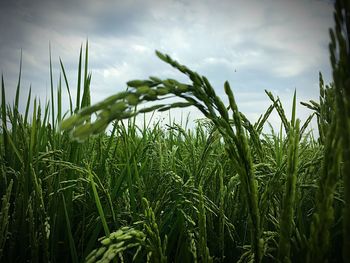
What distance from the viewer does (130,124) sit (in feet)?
8.14

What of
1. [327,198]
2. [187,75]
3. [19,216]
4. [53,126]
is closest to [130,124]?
[53,126]

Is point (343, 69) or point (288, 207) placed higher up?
point (343, 69)

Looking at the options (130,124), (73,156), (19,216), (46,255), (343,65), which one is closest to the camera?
(343,65)

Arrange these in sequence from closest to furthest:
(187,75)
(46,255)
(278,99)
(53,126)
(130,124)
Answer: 1. (187,75)
2. (46,255)
3. (278,99)
4. (53,126)
5. (130,124)

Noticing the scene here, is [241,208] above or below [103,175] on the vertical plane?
below

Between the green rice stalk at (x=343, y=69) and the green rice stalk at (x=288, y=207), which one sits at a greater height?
the green rice stalk at (x=343, y=69)

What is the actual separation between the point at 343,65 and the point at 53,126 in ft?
7.00

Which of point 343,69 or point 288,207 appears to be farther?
point 288,207

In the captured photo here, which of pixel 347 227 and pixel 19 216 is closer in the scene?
pixel 347 227

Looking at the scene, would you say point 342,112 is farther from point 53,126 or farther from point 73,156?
point 53,126

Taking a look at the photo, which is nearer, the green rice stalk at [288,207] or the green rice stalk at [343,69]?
the green rice stalk at [343,69]

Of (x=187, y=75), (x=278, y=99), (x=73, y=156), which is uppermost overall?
(x=278, y=99)

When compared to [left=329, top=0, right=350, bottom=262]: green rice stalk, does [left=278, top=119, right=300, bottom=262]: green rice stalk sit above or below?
below

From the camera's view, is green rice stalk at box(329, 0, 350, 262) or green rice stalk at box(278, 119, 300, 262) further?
green rice stalk at box(278, 119, 300, 262)
